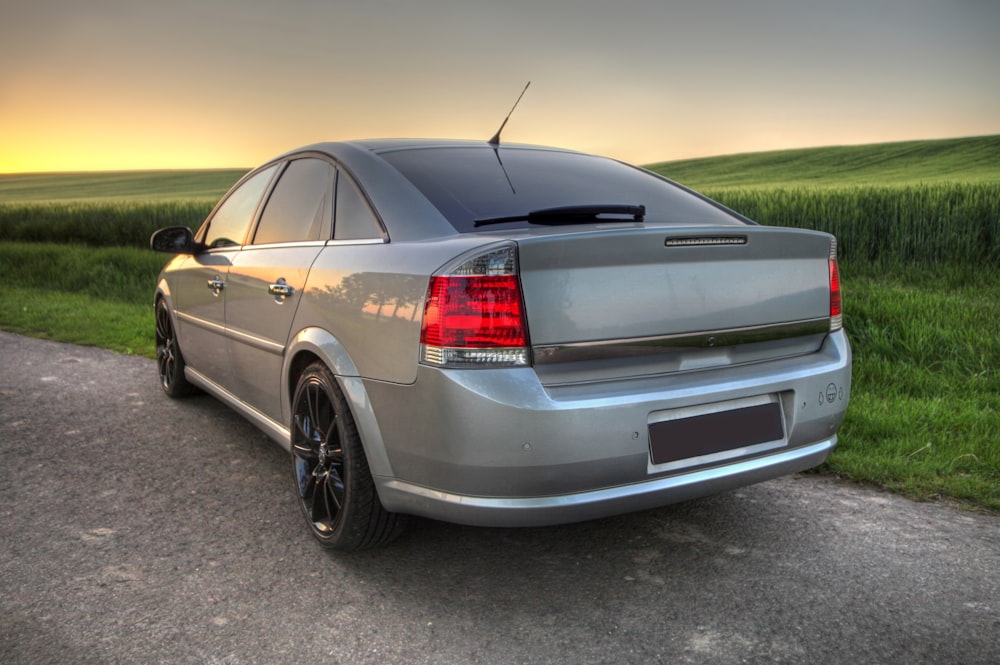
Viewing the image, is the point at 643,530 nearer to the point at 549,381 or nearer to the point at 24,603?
the point at 549,381

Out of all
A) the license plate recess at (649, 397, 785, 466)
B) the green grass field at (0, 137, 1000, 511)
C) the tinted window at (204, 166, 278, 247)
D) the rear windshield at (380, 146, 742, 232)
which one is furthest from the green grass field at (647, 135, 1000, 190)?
the license plate recess at (649, 397, 785, 466)

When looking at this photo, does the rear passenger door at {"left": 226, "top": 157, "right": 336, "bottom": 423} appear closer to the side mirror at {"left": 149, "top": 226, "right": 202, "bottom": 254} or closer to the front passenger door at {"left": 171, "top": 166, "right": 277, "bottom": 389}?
the front passenger door at {"left": 171, "top": 166, "right": 277, "bottom": 389}

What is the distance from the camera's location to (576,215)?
3018 millimetres

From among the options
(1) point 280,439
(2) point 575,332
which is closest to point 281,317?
(1) point 280,439

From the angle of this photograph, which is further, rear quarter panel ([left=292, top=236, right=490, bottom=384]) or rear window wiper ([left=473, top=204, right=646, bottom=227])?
rear window wiper ([left=473, top=204, right=646, bottom=227])

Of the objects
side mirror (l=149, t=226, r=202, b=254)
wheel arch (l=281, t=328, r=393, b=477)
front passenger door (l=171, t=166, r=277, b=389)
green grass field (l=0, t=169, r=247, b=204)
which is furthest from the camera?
green grass field (l=0, t=169, r=247, b=204)

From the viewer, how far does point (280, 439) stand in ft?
12.0

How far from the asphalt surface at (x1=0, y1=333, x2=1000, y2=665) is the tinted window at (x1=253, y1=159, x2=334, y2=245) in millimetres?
1191

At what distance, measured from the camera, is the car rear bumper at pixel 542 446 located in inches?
97.2

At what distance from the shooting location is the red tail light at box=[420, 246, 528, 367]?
2494mm

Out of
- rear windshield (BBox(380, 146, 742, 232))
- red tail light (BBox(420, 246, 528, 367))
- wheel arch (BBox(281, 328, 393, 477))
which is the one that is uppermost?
rear windshield (BBox(380, 146, 742, 232))

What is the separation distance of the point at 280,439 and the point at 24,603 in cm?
113

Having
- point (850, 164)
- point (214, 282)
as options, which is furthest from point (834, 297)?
point (850, 164)

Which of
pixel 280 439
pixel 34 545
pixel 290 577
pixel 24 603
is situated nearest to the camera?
pixel 24 603
